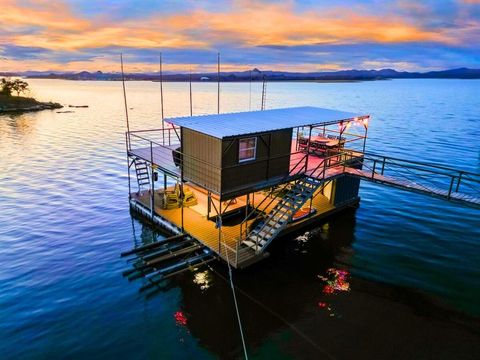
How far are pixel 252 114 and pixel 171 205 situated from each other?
1016cm

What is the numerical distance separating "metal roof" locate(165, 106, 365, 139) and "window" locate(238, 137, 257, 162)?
796 mm

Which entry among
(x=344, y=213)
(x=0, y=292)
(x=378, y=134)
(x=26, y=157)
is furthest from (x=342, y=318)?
(x=378, y=134)

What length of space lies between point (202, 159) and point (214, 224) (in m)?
6.18

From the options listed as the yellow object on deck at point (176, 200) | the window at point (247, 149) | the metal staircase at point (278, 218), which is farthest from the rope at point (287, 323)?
the yellow object on deck at point (176, 200)

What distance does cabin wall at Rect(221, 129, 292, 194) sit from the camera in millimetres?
20828

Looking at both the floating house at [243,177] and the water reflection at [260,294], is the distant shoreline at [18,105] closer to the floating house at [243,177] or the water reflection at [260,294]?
the floating house at [243,177]

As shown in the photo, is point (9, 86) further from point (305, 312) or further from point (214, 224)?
point (305, 312)

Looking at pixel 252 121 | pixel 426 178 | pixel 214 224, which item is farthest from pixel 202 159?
pixel 426 178

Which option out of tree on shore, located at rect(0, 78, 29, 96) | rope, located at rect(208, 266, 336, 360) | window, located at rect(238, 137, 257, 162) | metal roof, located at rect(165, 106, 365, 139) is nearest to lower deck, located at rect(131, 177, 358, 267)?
rope, located at rect(208, 266, 336, 360)

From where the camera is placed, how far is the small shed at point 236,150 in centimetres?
2072

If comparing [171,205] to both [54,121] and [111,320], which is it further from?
[54,121]

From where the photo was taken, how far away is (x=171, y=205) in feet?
94.4

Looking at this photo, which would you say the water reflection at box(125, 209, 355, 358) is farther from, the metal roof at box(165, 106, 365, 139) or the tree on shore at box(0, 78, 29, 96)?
the tree on shore at box(0, 78, 29, 96)

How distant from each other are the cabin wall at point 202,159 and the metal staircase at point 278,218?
14.0 feet
